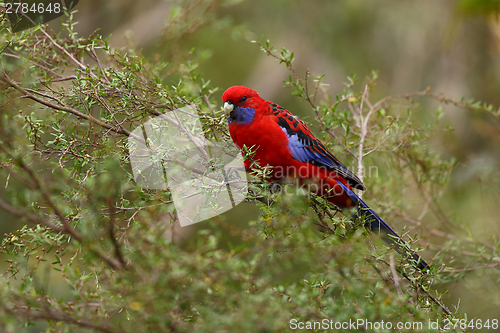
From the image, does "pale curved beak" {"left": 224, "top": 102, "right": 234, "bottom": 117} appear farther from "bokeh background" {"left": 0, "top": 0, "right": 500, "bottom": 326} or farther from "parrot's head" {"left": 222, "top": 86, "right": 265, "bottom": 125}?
"bokeh background" {"left": 0, "top": 0, "right": 500, "bottom": 326}

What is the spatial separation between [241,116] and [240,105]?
5.8 inches

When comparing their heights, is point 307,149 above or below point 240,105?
below

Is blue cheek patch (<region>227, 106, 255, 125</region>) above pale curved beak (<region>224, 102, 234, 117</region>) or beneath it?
beneath

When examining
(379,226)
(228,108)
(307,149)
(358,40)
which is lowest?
(379,226)

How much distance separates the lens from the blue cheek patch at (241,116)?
348 centimetres

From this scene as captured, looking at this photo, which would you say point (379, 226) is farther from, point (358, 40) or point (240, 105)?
point (358, 40)

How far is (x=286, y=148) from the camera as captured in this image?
11.6 feet

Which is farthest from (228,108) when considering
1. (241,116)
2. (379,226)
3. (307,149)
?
(379,226)

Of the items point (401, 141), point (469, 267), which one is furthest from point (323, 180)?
point (469, 267)

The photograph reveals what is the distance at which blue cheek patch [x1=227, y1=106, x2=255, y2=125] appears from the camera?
3.48 metres

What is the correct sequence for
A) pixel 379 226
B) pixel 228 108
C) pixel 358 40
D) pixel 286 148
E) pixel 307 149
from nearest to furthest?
pixel 379 226, pixel 228 108, pixel 286 148, pixel 307 149, pixel 358 40

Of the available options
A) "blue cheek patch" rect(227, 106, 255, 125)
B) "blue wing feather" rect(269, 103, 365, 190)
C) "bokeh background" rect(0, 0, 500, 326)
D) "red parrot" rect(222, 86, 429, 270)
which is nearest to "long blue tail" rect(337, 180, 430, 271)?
"red parrot" rect(222, 86, 429, 270)

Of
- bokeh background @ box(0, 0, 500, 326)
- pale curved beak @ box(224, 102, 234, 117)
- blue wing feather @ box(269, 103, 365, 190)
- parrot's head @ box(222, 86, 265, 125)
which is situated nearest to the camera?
pale curved beak @ box(224, 102, 234, 117)

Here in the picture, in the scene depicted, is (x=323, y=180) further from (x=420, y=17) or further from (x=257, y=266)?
(x=420, y=17)
